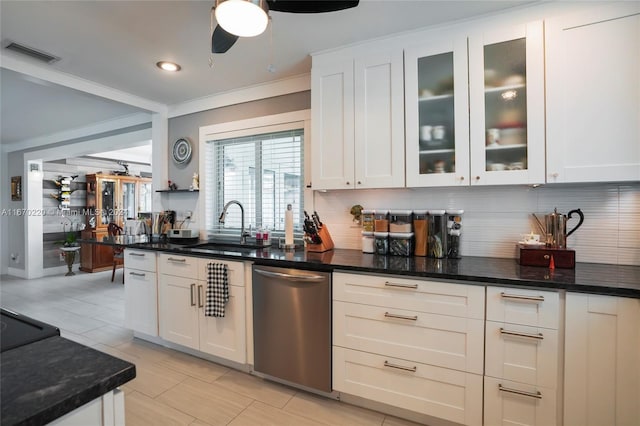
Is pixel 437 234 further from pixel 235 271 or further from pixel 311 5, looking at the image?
pixel 311 5

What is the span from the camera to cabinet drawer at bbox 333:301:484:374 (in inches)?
64.9

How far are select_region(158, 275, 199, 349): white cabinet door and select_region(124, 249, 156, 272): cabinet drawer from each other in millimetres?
178

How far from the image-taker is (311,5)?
5.09 feet

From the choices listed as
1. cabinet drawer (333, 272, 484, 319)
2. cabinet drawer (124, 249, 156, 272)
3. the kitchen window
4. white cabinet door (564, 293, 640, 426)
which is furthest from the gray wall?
white cabinet door (564, 293, 640, 426)

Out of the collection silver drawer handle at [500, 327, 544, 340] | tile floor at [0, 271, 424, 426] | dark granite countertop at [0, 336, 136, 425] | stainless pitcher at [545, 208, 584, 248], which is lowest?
tile floor at [0, 271, 424, 426]

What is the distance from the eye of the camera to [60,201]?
6.23 metres

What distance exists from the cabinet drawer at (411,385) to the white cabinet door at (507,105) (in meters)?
1.22

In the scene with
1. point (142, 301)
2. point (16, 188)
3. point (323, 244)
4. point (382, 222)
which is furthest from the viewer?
point (16, 188)

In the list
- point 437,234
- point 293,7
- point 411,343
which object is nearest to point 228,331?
point 411,343

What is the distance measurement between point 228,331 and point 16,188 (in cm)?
643

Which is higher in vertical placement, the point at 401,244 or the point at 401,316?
the point at 401,244

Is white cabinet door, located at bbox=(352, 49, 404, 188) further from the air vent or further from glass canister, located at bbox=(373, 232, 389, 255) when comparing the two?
the air vent

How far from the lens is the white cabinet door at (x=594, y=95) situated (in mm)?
1663

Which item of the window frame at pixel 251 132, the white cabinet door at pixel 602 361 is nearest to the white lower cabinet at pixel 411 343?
Result: the white cabinet door at pixel 602 361
